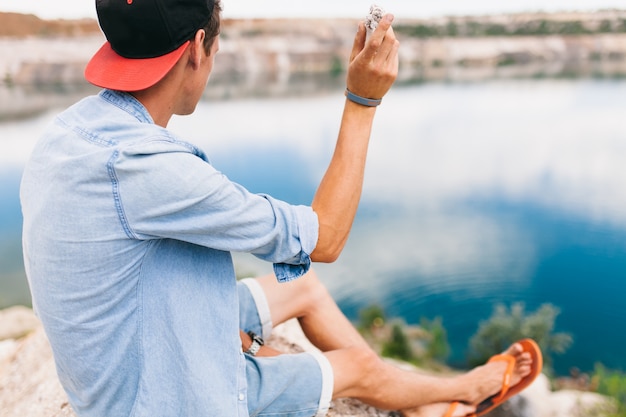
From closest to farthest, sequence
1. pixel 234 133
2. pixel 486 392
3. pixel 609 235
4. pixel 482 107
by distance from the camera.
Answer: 1. pixel 486 392
2. pixel 609 235
3. pixel 234 133
4. pixel 482 107

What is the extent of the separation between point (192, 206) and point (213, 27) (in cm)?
40

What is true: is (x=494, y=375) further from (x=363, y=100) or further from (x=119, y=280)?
(x=119, y=280)

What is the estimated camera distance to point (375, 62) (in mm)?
1065

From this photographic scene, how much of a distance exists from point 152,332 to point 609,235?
11876 mm

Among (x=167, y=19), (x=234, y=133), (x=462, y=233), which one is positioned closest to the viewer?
(x=167, y=19)

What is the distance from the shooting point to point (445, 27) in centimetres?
4472

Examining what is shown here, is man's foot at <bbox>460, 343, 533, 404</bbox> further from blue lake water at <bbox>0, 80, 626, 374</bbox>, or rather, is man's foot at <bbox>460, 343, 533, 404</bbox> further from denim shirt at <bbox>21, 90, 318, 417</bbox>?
blue lake water at <bbox>0, 80, 626, 374</bbox>

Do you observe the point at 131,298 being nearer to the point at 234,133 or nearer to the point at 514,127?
the point at 234,133

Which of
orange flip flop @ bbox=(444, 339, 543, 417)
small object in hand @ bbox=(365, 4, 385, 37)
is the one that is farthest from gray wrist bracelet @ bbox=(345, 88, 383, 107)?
orange flip flop @ bbox=(444, 339, 543, 417)

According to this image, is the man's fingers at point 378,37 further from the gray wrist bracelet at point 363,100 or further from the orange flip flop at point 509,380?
the orange flip flop at point 509,380

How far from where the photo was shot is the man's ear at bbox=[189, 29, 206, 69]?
38.9 inches

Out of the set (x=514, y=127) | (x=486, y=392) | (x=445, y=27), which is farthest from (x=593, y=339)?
(x=445, y=27)

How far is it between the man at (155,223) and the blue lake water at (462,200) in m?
6.25

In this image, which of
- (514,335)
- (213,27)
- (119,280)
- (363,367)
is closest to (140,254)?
(119,280)
